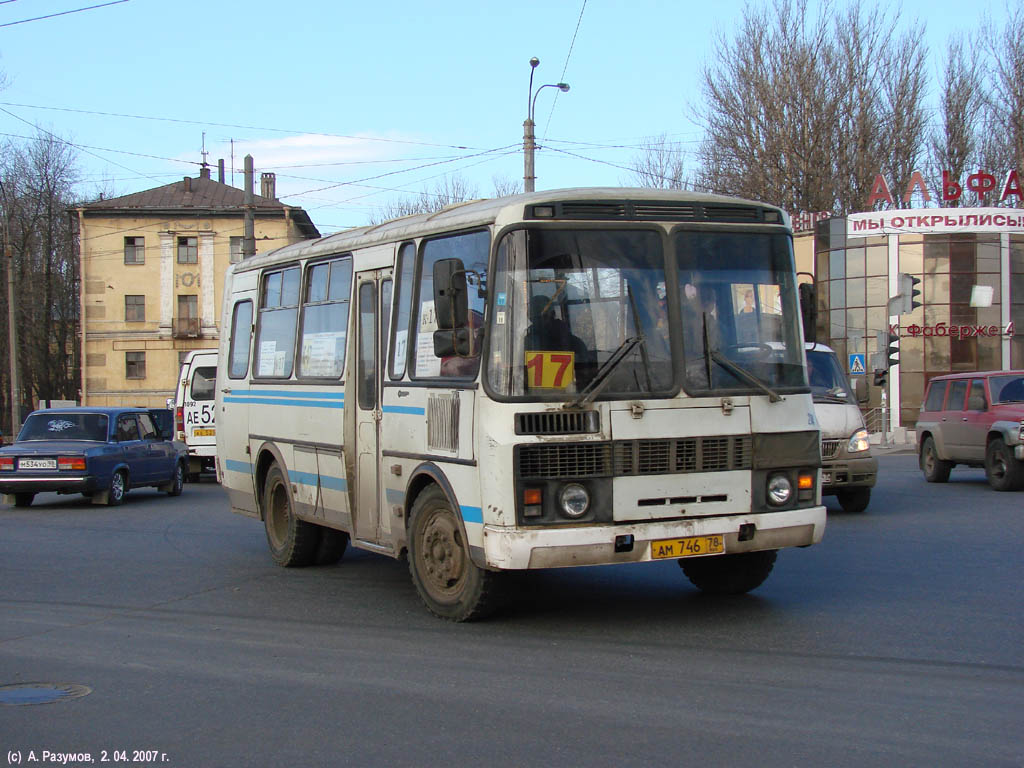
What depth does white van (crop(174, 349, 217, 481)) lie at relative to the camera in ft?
89.0

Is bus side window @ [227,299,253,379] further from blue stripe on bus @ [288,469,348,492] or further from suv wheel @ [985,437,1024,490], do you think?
suv wheel @ [985,437,1024,490]

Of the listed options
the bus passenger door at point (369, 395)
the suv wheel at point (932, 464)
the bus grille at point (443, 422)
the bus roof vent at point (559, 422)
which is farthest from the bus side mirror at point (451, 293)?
the suv wheel at point (932, 464)

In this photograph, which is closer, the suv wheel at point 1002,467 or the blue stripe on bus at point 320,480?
the blue stripe on bus at point 320,480

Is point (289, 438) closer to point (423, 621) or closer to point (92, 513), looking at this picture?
point (423, 621)

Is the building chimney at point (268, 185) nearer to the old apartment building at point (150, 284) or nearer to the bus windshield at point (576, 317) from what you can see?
the old apartment building at point (150, 284)

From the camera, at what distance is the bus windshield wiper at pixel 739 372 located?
25.9 ft

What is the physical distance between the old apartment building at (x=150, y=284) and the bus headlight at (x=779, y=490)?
194ft

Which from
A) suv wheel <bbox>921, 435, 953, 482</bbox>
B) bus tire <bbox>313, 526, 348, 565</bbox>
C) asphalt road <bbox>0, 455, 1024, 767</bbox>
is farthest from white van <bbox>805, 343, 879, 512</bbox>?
bus tire <bbox>313, 526, 348, 565</bbox>

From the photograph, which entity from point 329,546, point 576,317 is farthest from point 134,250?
point 576,317

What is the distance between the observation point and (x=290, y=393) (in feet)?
35.7

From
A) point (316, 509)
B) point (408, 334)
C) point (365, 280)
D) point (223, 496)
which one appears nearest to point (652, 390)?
point (408, 334)

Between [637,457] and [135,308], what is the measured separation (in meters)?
61.9

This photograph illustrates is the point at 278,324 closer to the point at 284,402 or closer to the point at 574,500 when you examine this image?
the point at 284,402

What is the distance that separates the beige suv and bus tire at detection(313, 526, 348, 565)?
10966mm
